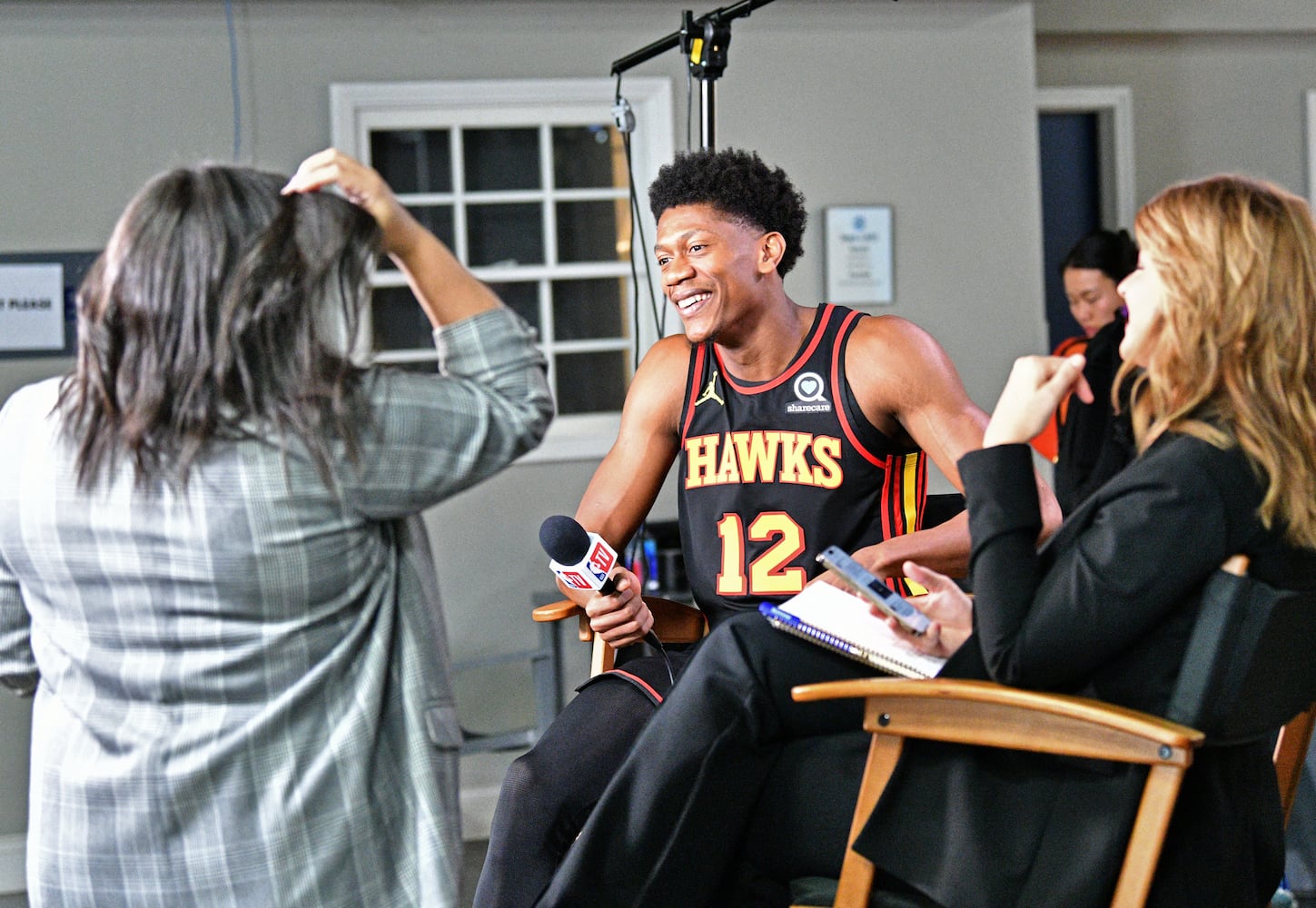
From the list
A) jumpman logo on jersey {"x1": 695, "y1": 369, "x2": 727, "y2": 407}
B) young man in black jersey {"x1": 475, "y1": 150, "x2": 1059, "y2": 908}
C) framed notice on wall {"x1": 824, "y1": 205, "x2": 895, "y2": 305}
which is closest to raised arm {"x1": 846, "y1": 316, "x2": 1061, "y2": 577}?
young man in black jersey {"x1": 475, "y1": 150, "x2": 1059, "y2": 908}

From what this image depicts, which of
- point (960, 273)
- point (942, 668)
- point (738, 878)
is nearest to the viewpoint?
point (942, 668)

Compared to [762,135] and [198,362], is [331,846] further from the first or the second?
[762,135]

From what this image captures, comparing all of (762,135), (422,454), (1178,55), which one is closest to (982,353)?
(762,135)

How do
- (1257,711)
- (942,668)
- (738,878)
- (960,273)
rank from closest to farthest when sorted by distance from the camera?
(1257,711)
(942,668)
(738,878)
(960,273)

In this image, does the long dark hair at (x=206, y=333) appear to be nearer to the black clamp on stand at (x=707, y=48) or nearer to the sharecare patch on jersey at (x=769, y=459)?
the sharecare patch on jersey at (x=769, y=459)

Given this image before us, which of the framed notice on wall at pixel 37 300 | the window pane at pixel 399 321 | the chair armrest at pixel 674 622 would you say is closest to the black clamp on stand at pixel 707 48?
the chair armrest at pixel 674 622

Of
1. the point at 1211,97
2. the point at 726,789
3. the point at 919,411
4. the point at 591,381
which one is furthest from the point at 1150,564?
the point at 1211,97

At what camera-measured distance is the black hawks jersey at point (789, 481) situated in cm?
236

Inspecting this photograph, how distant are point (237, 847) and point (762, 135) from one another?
3370 millimetres

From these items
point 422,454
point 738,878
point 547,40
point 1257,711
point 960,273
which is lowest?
point 738,878

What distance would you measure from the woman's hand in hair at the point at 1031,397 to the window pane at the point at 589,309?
108 inches

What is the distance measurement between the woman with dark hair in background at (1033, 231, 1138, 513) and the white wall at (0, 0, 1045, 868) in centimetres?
26

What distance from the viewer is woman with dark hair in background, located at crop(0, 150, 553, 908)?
46.8 inches

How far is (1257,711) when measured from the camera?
162 cm
